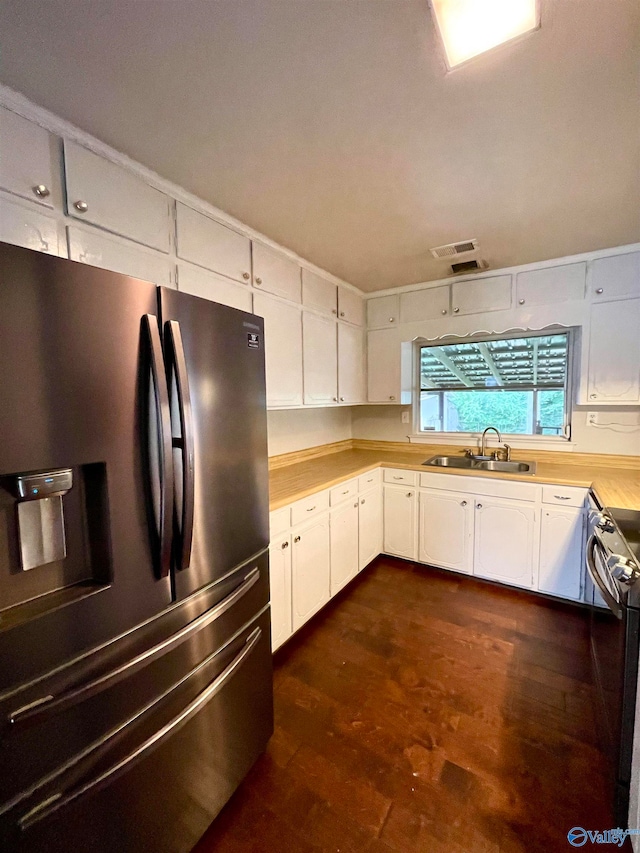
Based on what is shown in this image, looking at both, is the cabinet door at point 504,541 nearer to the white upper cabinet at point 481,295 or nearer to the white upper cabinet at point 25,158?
the white upper cabinet at point 481,295

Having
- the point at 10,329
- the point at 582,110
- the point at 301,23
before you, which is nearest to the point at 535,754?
the point at 10,329

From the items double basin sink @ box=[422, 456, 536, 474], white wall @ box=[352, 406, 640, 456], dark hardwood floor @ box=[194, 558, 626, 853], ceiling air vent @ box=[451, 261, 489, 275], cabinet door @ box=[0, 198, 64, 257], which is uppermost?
ceiling air vent @ box=[451, 261, 489, 275]

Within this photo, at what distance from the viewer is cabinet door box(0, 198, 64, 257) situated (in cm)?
113

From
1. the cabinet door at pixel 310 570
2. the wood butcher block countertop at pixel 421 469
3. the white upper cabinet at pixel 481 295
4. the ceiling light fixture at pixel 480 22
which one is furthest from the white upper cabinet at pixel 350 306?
the ceiling light fixture at pixel 480 22

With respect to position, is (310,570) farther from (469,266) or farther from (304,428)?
(469,266)

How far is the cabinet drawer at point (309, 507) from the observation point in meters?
1.99

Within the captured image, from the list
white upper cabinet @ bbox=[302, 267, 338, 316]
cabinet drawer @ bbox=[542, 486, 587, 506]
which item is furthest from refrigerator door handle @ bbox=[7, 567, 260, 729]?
cabinet drawer @ bbox=[542, 486, 587, 506]

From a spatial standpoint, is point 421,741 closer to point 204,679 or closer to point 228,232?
point 204,679

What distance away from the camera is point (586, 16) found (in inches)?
36.6

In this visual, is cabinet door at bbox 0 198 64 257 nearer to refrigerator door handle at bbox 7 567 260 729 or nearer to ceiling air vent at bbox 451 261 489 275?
refrigerator door handle at bbox 7 567 260 729

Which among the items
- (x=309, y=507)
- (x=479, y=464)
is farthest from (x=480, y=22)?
(x=479, y=464)

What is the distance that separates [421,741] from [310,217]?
258 cm

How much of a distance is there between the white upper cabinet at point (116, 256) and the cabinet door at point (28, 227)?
5 cm

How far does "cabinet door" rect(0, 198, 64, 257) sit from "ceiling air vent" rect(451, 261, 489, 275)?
8.09 ft
